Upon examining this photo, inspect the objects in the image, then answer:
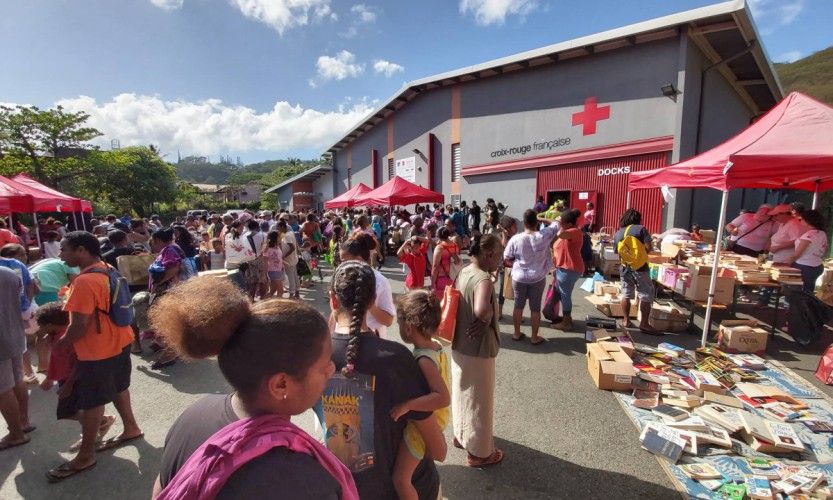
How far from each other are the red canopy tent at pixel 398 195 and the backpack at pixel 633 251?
19.9 feet

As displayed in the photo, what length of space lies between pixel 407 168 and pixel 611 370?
18256mm

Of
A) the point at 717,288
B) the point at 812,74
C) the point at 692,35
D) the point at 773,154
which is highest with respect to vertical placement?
the point at 812,74

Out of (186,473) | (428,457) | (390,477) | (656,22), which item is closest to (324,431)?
(390,477)

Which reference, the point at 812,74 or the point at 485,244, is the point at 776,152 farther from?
the point at 812,74

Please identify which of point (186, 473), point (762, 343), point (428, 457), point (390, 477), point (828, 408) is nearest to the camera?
point (186, 473)

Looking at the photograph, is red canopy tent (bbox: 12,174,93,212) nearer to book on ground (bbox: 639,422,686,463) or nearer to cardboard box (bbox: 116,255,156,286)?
cardboard box (bbox: 116,255,156,286)

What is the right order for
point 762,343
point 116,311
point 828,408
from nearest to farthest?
point 116,311
point 828,408
point 762,343

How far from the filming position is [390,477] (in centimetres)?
155

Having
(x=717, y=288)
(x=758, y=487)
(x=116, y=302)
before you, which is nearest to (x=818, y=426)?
(x=758, y=487)

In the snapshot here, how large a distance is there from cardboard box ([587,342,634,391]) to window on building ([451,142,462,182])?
45.8 feet

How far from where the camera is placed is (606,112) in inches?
456

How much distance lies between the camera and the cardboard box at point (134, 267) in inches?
221

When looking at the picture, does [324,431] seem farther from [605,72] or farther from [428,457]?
[605,72]

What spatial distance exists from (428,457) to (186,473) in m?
1.12
